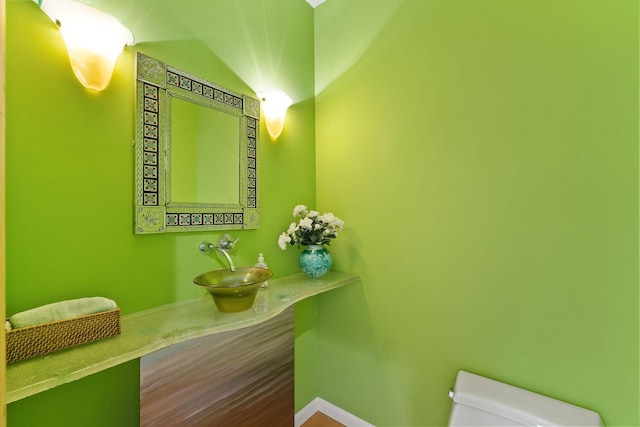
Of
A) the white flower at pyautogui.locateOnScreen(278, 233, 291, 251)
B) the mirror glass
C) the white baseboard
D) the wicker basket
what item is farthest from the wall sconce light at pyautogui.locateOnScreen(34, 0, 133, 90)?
the white baseboard

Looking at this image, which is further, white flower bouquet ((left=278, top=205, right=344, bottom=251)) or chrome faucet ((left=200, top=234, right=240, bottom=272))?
white flower bouquet ((left=278, top=205, right=344, bottom=251))

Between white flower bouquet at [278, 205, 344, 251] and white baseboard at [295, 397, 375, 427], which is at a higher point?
white flower bouquet at [278, 205, 344, 251]

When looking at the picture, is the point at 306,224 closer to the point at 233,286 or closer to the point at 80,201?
the point at 233,286

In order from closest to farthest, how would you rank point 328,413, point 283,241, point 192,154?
1. point 192,154
2. point 283,241
3. point 328,413

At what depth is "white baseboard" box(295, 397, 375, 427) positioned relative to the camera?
169cm

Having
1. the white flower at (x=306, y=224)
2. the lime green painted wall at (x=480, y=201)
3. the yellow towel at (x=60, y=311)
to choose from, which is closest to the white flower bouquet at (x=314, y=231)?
the white flower at (x=306, y=224)

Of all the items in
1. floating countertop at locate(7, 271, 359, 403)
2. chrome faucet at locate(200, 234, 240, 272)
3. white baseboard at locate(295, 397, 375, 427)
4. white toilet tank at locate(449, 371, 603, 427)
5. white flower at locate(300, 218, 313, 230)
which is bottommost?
white baseboard at locate(295, 397, 375, 427)

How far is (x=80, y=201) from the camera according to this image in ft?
3.18

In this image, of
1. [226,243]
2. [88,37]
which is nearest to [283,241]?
[226,243]

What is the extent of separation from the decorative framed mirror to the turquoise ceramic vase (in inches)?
13.2

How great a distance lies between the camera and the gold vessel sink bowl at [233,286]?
3.52ft

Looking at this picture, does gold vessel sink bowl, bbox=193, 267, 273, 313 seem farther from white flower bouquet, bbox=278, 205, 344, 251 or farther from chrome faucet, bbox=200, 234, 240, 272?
white flower bouquet, bbox=278, 205, 344, 251

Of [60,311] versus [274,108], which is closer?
[60,311]

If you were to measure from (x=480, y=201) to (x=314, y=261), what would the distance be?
2.98 feet
